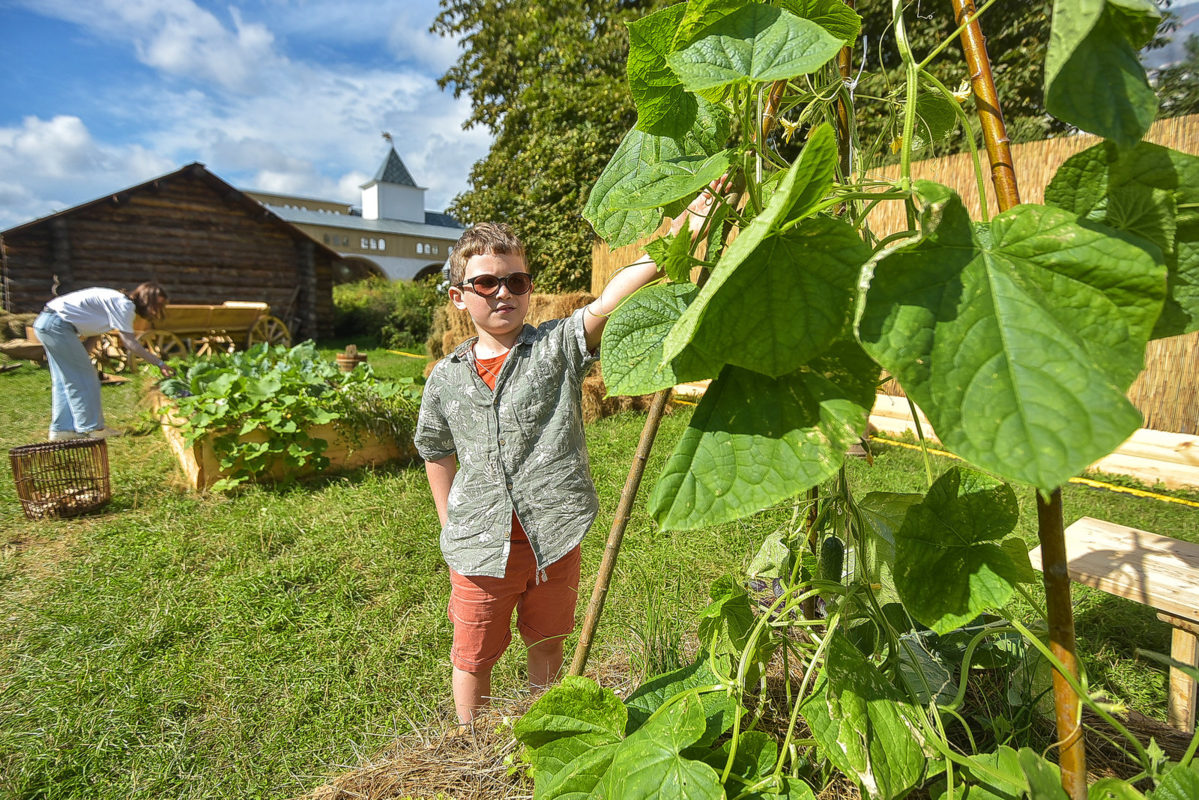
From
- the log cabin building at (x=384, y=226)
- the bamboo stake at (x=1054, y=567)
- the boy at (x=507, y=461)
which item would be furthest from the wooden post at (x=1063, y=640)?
the log cabin building at (x=384, y=226)

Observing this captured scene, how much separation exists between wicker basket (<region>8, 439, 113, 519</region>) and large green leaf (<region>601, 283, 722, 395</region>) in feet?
14.9

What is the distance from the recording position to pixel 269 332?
46.4ft

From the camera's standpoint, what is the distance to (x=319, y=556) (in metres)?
3.29

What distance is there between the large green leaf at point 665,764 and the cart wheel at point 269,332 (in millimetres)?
13940

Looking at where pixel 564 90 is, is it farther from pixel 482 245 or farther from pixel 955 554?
pixel 955 554

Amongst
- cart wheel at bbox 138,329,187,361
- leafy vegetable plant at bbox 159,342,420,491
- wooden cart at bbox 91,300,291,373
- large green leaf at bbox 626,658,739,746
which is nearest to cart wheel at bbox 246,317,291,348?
wooden cart at bbox 91,300,291,373

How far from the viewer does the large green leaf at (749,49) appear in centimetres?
53

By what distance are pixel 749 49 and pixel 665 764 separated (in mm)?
786

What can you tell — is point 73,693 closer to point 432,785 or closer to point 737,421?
point 432,785

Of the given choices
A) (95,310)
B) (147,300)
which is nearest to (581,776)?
(95,310)

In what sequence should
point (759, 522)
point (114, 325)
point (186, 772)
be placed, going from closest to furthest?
point (186, 772)
point (759, 522)
point (114, 325)

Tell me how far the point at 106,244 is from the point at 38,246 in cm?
113

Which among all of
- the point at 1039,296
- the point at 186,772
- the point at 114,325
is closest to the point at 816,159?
the point at 1039,296

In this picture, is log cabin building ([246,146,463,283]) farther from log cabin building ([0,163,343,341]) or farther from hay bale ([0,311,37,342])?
hay bale ([0,311,37,342])
